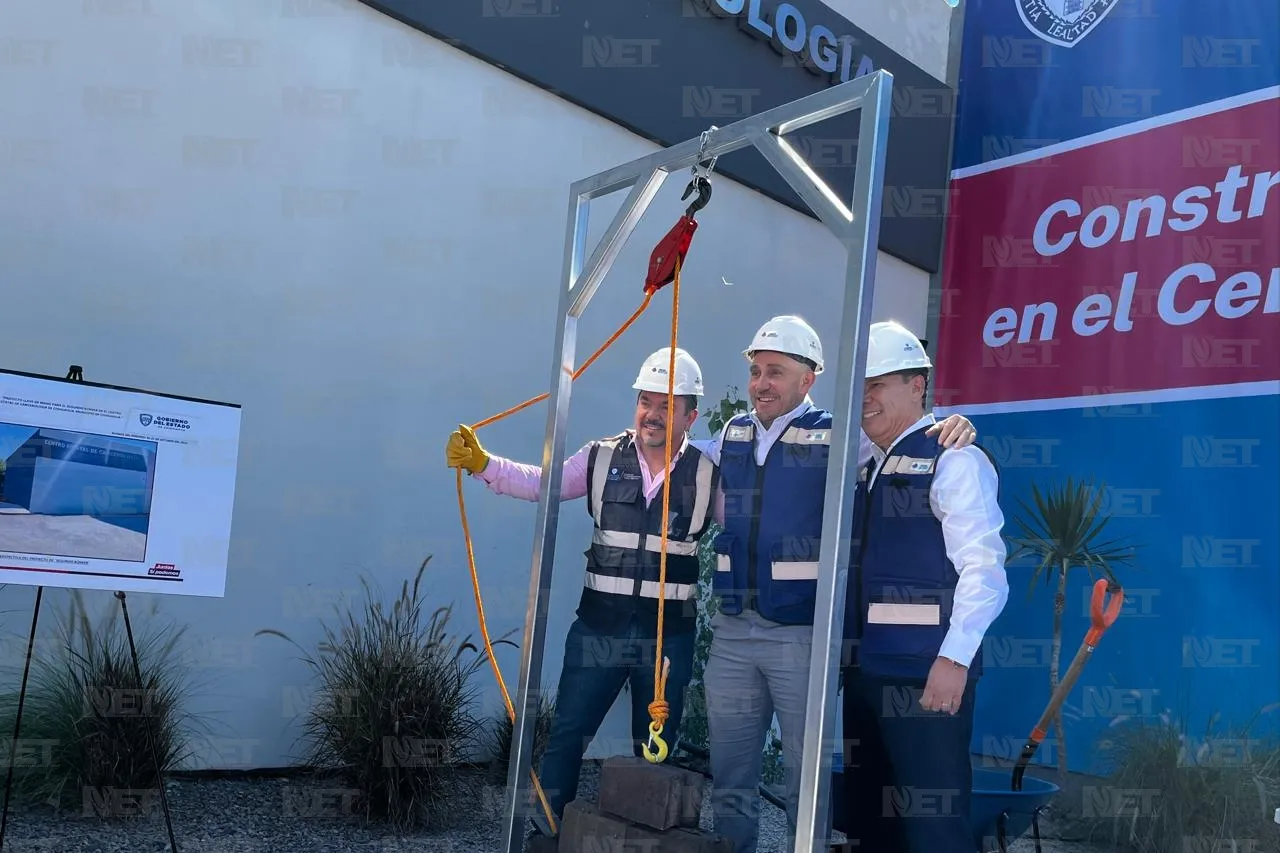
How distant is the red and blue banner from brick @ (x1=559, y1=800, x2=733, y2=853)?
3.86 m

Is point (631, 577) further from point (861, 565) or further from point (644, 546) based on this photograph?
point (861, 565)

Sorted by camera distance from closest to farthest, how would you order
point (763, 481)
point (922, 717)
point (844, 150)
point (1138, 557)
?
point (922, 717), point (763, 481), point (1138, 557), point (844, 150)

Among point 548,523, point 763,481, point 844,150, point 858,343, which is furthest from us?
point 844,150

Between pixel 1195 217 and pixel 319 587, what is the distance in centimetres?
483

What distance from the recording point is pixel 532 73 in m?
5.72

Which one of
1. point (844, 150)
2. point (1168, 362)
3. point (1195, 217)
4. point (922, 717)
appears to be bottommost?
point (922, 717)

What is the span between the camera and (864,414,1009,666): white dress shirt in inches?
114

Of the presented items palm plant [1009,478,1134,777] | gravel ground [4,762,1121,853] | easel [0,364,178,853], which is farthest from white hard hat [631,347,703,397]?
palm plant [1009,478,1134,777]

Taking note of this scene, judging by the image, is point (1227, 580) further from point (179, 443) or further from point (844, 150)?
point (179, 443)

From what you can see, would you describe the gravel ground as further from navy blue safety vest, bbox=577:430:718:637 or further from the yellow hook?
the yellow hook

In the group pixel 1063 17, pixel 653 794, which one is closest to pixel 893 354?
pixel 653 794

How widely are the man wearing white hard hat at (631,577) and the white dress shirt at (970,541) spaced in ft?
3.30

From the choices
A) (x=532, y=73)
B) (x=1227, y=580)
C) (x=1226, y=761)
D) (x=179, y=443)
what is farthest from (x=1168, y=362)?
(x=179, y=443)

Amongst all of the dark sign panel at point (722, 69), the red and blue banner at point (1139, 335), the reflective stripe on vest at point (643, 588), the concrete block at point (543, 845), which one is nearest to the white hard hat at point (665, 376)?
the reflective stripe on vest at point (643, 588)
